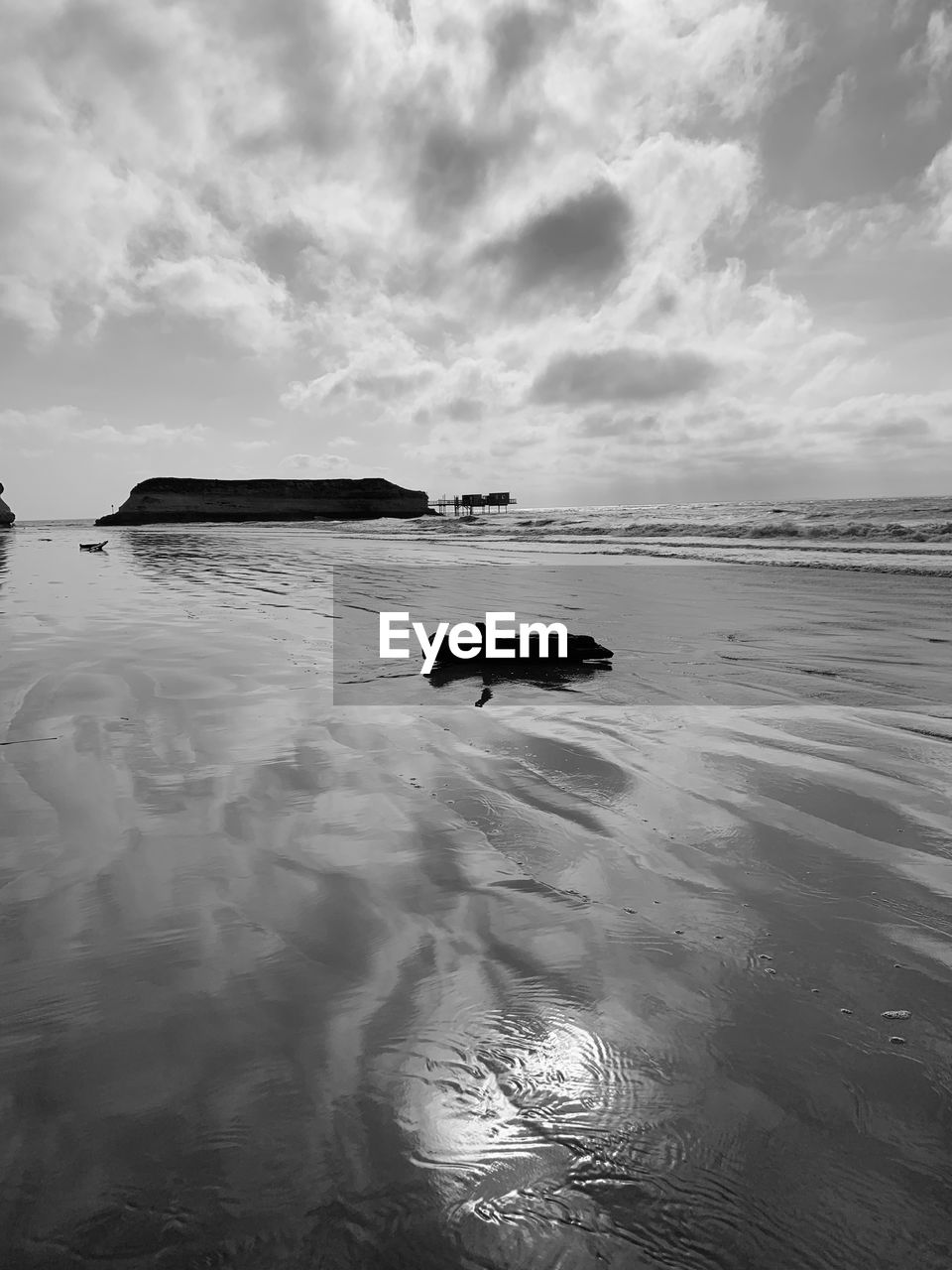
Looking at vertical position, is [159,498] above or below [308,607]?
above

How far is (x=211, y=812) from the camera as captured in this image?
292cm

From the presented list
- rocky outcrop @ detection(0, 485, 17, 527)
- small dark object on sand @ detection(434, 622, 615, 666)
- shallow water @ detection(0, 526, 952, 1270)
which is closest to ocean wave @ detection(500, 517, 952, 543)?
small dark object on sand @ detection(434, 622, 615, 666)

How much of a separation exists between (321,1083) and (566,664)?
4.83 metres

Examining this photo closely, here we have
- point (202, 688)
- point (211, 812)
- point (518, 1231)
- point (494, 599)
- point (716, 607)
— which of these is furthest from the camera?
point (494, 599)

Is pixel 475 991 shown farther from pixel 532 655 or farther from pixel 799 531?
pixel 799 531

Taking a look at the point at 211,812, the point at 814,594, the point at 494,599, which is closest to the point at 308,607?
the point at 494,599

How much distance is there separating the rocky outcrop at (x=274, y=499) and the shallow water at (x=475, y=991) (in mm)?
92207

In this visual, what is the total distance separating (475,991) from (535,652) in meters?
4.53

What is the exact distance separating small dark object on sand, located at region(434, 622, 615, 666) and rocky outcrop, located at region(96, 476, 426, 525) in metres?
89.4

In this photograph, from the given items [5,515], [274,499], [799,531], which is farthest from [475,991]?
[274,499]

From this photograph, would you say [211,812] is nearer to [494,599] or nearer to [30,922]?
[30,922]

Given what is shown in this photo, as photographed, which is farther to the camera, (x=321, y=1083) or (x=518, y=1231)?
(x=321, y=1083)

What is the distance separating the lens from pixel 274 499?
314 feet

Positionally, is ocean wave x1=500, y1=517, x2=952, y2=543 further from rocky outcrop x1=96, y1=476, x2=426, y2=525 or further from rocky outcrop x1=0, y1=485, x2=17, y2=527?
rocky outcrop x1=96, y1=476, x2=426, y2=525
